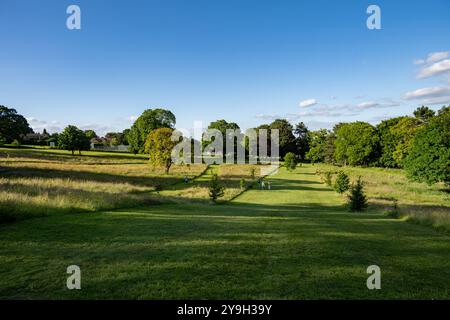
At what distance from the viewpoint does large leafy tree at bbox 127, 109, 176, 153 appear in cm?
7494

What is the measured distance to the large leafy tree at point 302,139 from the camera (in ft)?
344

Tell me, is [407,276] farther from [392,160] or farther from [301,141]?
[301,141]

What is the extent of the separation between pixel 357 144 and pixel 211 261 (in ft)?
267

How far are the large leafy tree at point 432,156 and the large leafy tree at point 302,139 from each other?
6045 centimetres

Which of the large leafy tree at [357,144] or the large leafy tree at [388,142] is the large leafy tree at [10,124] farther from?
the large leafy tree at [388,142]

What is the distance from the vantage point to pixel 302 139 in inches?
4220
